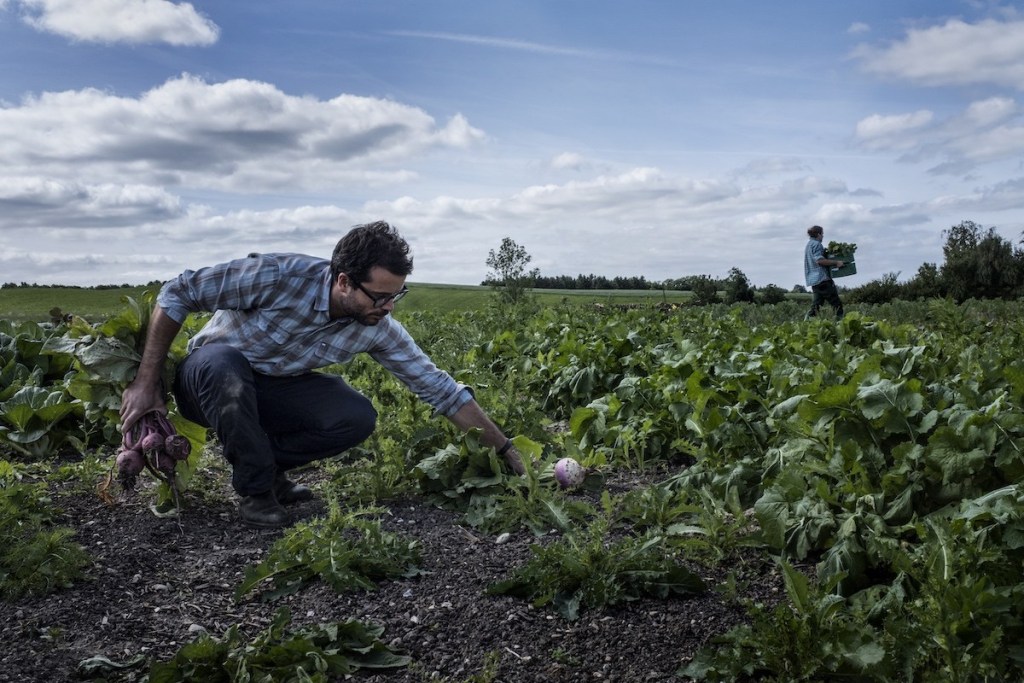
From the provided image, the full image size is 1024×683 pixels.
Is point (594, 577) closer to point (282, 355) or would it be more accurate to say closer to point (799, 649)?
point (799, 649)

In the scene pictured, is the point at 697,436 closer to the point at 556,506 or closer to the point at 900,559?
the point at 556,506

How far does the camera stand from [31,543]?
13.0 feet

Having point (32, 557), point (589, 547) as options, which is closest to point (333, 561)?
point (589, 547)

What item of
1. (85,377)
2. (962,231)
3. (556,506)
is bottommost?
(556,506)

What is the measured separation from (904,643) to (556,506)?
70.4 inches

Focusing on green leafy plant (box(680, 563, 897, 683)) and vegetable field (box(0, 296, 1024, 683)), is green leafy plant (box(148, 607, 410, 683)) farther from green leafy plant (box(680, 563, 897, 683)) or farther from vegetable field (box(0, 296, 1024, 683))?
green leafy plant (box(680, 563, 897, 683))

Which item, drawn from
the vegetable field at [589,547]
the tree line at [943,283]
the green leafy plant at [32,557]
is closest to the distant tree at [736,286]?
the tree line at [943,283]

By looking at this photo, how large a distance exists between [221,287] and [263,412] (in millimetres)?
821

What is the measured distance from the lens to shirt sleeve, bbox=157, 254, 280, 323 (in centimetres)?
446

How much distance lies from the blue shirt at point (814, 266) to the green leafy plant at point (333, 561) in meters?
12.5

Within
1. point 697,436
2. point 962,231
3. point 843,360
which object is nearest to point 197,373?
point 697,436

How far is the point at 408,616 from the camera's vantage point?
11.6 ft

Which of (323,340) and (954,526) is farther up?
(323,340)

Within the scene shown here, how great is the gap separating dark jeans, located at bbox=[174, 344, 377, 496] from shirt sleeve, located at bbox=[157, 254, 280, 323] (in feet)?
0.90
